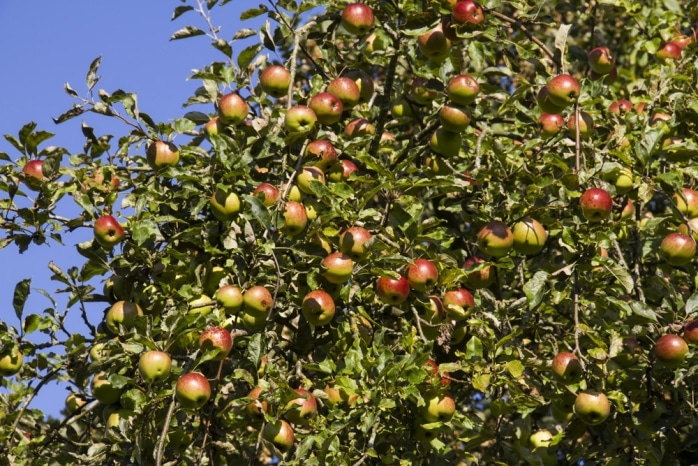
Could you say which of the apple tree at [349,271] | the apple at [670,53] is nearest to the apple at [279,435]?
the apple tree at [349,271]

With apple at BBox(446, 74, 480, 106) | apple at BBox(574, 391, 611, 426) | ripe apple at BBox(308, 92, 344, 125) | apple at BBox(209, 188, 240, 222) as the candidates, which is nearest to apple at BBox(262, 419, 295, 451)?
apple at BBox(209, 188, 240, 222)

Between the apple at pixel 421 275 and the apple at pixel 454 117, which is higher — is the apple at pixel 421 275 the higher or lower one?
the lower one

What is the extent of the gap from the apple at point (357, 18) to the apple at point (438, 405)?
134cm

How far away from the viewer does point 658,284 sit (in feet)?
11.4

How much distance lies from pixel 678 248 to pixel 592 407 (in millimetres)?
646

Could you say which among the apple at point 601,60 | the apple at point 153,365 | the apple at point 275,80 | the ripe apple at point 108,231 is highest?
the apple at point 601,60

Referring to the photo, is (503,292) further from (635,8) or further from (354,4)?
(635,8)

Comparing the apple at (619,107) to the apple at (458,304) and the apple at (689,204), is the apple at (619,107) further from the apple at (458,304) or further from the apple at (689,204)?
the apple at (458,304)

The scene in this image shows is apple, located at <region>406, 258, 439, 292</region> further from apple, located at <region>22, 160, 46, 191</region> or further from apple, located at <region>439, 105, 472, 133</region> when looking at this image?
apple, located at <region>22, 160, 46, 191</region>

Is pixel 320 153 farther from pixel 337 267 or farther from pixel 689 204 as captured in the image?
pixel 689 204

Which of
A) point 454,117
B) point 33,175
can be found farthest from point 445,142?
point 33,175

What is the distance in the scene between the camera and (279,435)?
9.82 feet

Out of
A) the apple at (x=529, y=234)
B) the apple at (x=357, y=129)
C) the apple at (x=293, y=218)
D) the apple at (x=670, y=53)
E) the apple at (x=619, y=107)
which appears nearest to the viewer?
the apple at (x=293, y=218)

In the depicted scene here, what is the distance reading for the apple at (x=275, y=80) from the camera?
3.38m
